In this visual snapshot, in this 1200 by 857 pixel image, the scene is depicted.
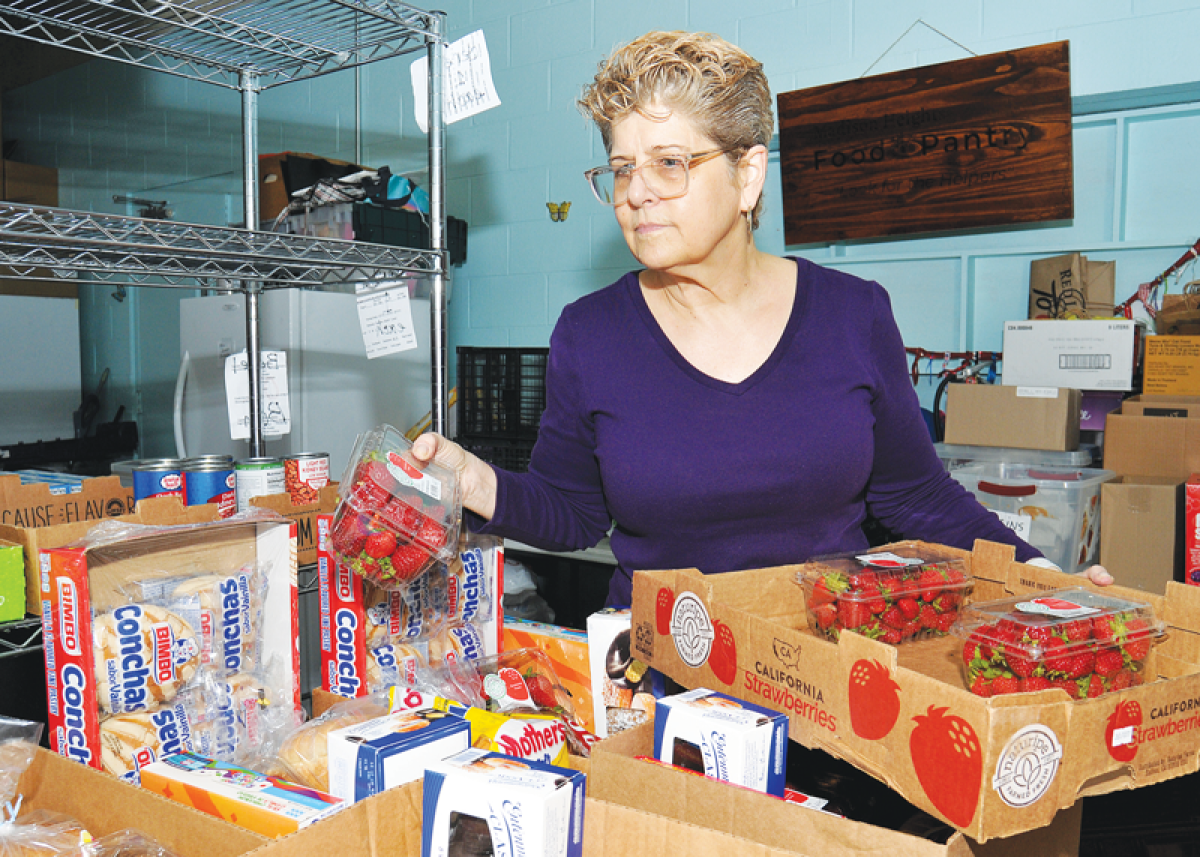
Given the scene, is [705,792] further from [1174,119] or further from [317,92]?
[317,92]

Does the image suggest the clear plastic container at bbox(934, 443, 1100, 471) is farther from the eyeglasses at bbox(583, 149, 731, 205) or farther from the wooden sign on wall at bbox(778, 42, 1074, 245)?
the eyeglasses at bbox(583, 149, 731, 205)

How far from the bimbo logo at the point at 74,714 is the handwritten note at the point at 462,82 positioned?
4.21 feet

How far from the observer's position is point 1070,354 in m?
2.65

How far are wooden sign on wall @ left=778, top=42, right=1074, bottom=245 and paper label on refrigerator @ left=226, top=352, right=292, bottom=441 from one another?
205 centimetres

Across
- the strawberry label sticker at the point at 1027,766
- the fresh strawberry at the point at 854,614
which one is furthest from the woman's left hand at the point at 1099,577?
the strawberry label sticker at the point at 1027,766

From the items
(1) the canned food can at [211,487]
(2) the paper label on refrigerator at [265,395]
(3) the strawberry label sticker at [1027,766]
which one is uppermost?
(2) the paper label on refrigerator at [265,395]

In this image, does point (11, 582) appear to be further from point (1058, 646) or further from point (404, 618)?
point (1058, 646)

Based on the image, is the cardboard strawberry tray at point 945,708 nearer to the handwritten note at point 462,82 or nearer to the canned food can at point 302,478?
the canned food can at point 302,478

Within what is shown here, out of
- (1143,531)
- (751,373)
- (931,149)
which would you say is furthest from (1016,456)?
(751,373)

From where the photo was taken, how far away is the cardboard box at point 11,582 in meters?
1.24

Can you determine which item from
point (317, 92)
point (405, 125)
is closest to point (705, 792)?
point (405, 125)

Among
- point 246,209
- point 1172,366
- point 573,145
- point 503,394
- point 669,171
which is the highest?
point 573,145

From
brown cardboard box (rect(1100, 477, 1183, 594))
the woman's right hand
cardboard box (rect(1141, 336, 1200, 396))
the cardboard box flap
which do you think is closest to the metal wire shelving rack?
the woman's right hand

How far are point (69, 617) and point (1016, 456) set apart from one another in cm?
248
